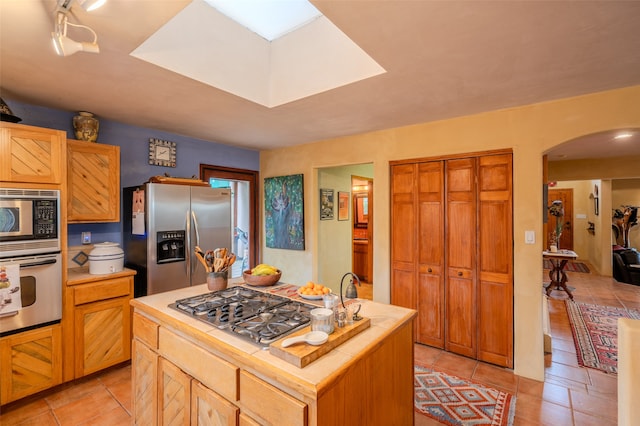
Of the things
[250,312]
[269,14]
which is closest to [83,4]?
[269,14]

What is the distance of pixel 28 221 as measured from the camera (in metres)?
2.29

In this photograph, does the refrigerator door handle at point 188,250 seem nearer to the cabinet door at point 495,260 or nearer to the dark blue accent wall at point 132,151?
the dark blue accent wall at point 132,151

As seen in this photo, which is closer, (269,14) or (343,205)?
(269,14)

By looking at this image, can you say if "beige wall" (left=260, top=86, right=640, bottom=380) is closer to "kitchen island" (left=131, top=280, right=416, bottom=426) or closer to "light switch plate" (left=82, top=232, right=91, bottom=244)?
"kitchen island" (left=131, top=280, right=416, bottom=426)

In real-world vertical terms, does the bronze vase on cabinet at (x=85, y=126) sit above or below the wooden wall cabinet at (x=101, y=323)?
above

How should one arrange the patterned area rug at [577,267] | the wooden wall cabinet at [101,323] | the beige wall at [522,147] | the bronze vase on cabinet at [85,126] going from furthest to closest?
1. the patterned area rug at [577,267]
2. the bronze vase on cabinet at [85,126]
3. the wooden wall cabinet at [101,323]
4. the beige wall at [522,147]

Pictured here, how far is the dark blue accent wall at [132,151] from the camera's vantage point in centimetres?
277

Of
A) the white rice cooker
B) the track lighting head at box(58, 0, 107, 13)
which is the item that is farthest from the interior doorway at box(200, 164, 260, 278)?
the track lighting head at box(58, 0, 107, 13)

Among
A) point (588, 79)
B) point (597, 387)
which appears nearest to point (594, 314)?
point (597, 387)

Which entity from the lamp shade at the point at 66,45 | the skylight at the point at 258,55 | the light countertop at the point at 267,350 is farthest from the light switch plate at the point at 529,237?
the lamp shade at the point at 66,45

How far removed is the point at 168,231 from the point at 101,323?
0.98m

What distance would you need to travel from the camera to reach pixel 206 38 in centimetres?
213

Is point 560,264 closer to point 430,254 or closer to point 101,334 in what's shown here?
point 430,254

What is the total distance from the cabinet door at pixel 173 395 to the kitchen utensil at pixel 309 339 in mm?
680
